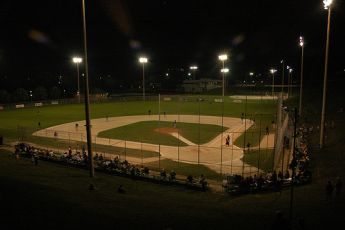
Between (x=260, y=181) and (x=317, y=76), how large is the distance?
91.1 metres

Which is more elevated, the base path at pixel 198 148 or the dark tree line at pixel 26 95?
the dark tree line at pixel 26 95

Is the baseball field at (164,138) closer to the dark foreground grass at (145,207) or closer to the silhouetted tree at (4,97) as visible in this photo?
the dark foreground grass at (145,207)

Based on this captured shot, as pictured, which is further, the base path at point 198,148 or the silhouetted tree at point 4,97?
the silhouetted tree at point 4,97

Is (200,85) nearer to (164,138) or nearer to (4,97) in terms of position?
(4,97)

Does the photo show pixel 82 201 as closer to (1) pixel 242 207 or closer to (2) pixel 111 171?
(1) pixel 242 207

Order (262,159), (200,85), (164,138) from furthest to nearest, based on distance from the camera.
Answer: (200,85) → (164,138) → (262,159)

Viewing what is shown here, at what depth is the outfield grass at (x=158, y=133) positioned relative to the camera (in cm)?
3878

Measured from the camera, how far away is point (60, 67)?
15962cm

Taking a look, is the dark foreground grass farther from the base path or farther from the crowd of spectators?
the base path

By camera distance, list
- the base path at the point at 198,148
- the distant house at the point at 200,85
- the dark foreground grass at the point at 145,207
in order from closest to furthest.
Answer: the dark foreground grass at the point at 145,207, the base path at the point at 198,148, the distant house at the point at 200,85

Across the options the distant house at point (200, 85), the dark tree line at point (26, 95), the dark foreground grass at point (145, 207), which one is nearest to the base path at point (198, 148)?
the dark foreground grass at point (145, 207)

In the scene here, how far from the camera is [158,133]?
4331cm

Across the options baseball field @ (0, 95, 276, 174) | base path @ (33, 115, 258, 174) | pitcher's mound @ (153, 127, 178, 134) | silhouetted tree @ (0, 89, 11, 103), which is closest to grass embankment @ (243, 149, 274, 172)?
baseball field @ (0, 95, 276, 174)

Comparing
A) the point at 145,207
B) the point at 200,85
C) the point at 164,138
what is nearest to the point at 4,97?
the point at 164,138
